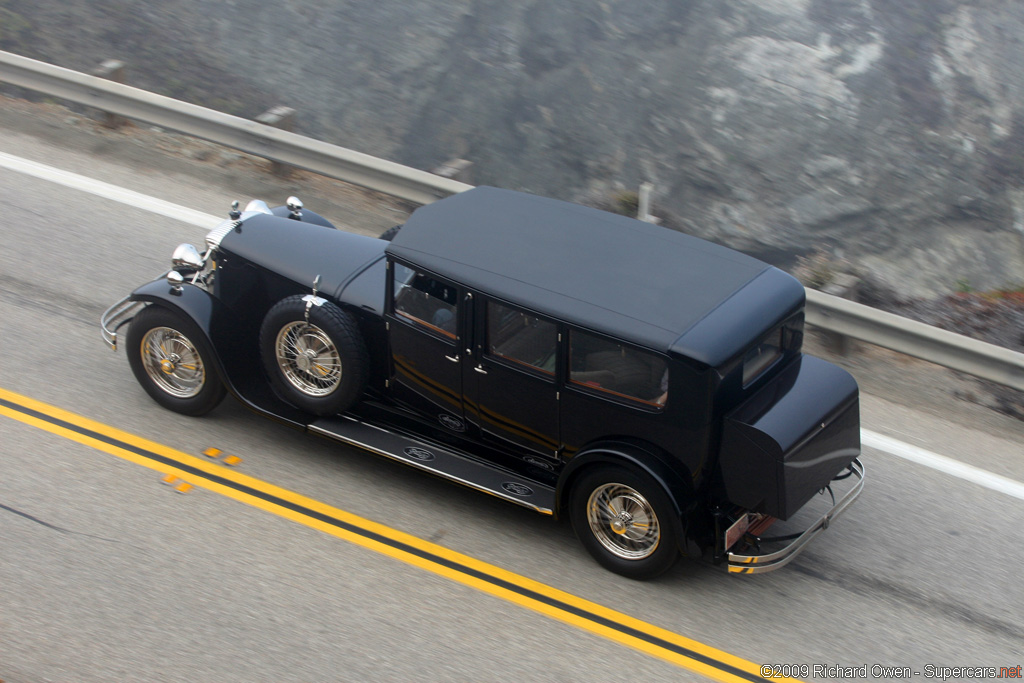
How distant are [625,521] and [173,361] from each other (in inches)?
132

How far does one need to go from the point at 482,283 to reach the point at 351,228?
13.8 ft

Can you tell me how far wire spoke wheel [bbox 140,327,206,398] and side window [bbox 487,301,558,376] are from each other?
7.20ft

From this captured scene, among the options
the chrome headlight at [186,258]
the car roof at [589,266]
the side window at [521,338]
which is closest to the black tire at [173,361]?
the chrome headlight at [186,258]

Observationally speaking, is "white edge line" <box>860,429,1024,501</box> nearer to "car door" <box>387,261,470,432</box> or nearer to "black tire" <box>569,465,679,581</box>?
"black tire" <box>569,465,679,581</box>

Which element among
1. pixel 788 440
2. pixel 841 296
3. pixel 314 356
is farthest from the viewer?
pixel 841 296

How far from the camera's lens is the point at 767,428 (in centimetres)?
575

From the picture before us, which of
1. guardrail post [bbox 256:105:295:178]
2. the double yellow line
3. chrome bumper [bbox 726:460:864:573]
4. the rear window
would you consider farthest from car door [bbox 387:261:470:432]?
guardrail post [bbox 256:105:295:178]

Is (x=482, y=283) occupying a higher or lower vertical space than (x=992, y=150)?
higher

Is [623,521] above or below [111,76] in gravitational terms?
below

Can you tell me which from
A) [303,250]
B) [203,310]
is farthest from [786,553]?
[203,310]

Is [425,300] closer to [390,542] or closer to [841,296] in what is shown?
[390,542]

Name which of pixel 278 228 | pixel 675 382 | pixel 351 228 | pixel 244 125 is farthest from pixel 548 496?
pixel 244 125

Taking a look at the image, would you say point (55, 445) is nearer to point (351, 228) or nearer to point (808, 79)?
→ point (351, 228)

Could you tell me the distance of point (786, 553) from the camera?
6137 mm
